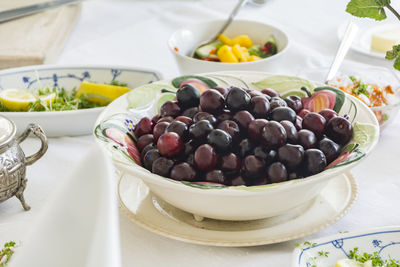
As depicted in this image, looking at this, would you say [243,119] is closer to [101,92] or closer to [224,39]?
[101,92]

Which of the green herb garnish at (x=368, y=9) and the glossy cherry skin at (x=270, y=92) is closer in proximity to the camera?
the green herb garnish at (x=368, y=9)

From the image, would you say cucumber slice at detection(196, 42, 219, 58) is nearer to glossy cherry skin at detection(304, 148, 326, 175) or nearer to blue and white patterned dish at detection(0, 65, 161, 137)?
blue and white patterned dish at detection(0, 65, 161, 137)

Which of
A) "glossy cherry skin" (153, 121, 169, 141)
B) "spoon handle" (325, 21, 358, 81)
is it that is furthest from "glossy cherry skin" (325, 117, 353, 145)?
"spoon handle" (325, 21, 358, 81)

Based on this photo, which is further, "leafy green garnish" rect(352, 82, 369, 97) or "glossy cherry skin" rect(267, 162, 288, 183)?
"leafy green garnish" rect(352, 82, 369, 97)

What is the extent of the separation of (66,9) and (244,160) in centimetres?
106

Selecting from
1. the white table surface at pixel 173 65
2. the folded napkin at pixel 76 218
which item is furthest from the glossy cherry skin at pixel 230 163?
the folded napkin at pixel 76 218

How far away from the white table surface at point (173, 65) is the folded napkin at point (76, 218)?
32mm

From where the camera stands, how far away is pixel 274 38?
1142mm

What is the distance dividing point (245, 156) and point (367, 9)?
8.9 inches

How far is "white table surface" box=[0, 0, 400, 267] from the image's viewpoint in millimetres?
607

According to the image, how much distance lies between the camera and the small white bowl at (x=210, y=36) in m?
0.98

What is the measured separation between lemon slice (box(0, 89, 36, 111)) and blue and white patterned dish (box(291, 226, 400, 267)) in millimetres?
607

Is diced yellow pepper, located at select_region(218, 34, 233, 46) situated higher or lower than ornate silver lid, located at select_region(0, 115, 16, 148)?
lower

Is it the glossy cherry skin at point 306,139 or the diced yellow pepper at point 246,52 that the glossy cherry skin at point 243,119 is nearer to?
the glossy cherry skin at point 306,139
